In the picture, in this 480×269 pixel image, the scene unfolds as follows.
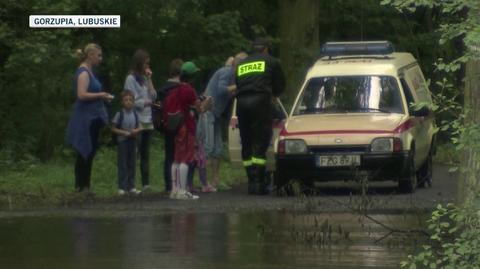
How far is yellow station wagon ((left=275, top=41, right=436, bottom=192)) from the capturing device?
715 inches

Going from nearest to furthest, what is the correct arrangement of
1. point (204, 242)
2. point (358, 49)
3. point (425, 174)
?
point (204, 242)
point (425, 174)
point (358, 49)

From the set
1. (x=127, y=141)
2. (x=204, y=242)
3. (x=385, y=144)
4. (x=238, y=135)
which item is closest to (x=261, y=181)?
(x=238, y=135)

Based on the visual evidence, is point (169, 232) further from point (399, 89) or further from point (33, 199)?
point (399, 89)

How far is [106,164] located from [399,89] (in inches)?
182

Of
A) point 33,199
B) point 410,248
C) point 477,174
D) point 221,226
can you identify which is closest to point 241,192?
point 33,199

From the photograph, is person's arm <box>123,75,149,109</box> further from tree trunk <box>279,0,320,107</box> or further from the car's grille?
tree trunk <box>279,0,320,107</box>

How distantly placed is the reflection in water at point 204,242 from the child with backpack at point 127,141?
8.53ft

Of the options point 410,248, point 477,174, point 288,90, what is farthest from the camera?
point 288,90

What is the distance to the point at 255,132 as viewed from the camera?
18.8 meters

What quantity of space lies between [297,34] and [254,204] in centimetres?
1296

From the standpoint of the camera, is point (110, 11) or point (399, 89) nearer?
point (399, 89)

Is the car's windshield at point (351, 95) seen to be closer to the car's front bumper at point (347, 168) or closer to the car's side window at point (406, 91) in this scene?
the car's side window at point (406, 91)

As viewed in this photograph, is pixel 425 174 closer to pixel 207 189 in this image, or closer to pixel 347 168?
pixel 347 168

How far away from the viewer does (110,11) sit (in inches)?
1143
